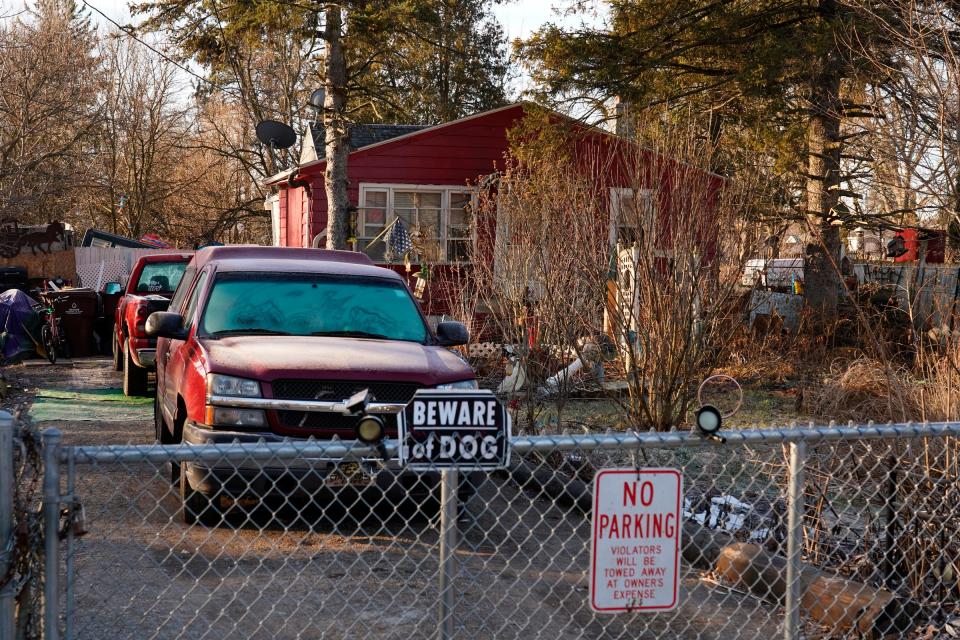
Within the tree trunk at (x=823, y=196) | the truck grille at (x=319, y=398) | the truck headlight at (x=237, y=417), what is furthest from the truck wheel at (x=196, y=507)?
the tree trunk at (x=823, y=196)

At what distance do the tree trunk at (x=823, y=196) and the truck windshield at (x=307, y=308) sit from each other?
9518 millimetres

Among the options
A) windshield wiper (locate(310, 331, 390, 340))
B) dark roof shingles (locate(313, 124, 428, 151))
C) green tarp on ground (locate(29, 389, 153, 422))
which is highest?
dark roof shingles (locate(313, 124, 428, 151))

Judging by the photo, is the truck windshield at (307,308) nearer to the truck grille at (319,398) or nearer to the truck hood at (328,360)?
the truck hood at (328,360)

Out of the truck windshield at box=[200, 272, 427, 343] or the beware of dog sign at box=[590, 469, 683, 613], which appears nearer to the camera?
the beware of dog sign at box=[590, 469, 683, 613]

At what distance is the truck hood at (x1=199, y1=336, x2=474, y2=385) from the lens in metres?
6.22

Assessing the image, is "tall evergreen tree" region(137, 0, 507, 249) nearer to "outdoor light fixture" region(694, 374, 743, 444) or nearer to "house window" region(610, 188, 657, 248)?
"outdoor light fixture" region(694, 374, 743, 444)

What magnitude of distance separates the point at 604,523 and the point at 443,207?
58.7 feet

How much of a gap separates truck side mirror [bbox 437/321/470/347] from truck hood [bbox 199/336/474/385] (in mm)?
386

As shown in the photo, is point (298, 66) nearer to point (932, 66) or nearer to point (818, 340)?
point (818, 340)

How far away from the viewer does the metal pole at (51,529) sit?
9.77ft

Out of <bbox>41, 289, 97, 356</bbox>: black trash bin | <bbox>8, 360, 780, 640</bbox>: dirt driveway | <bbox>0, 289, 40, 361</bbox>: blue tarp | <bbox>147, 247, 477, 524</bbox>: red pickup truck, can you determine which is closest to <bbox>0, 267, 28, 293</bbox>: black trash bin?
<bbox>41, 289, 97, 356</bbox>: black trash bin

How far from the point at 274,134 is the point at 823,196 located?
34.6 feet

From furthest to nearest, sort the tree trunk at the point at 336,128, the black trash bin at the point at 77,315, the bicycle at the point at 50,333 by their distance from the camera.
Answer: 1. the black trash bin at the point at 77,315
2. the bicycle at the point at 50,333
3. the tree trunk at the point at 336,128

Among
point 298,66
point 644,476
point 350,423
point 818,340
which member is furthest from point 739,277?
point 298,66
